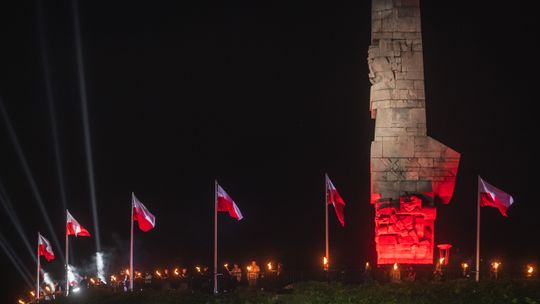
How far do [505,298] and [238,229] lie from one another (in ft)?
104

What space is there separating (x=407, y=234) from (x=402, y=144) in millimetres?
3014

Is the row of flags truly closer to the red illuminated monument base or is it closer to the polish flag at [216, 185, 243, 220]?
the polish flag at [216, 185, 243, 220]

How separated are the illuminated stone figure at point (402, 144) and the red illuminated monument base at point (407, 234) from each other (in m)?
0.03

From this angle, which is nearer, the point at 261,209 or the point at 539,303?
the point at 539,303

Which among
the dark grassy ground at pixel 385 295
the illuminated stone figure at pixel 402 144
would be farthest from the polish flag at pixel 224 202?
the dark grassy ground at pixel 385 295

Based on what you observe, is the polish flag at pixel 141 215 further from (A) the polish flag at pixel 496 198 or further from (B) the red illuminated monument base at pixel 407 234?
(A) the polish flag at pixel 496 198

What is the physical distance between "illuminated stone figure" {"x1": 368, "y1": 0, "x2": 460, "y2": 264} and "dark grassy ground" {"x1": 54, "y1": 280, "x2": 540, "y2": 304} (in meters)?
6.04

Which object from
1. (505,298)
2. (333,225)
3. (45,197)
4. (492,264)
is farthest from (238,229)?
(505,298)

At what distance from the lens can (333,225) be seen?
42938 millimetres

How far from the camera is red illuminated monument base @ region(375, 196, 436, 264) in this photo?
81.6ft

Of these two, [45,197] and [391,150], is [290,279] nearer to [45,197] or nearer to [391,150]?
[391,150]

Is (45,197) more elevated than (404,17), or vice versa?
(404,17)

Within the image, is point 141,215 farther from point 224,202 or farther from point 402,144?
point 402,144

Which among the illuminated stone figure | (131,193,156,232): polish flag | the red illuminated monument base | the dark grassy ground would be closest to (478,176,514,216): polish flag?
the illuminated stone figure
